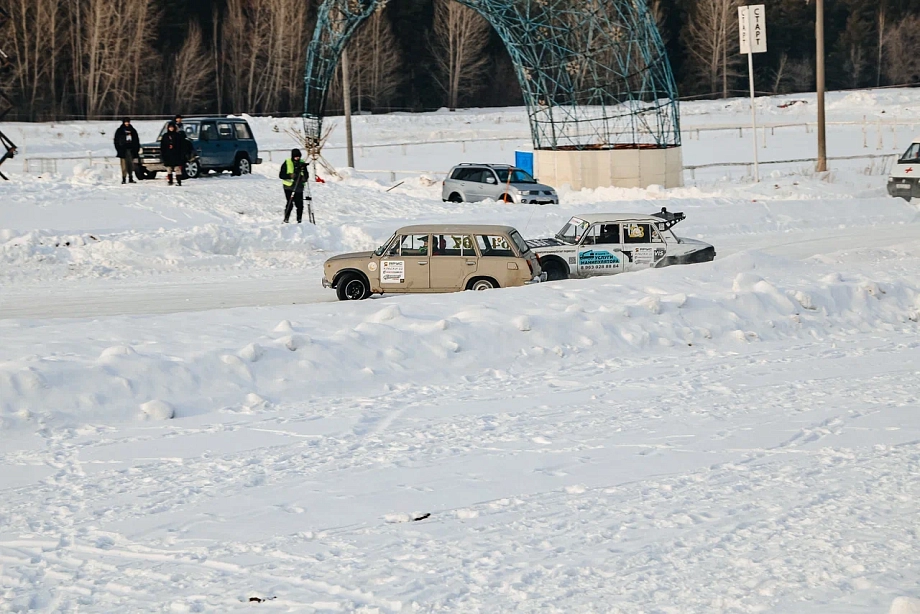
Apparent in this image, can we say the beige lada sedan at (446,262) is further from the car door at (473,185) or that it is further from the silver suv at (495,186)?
the car door at (473,185)

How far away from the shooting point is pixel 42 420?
9.90 meters

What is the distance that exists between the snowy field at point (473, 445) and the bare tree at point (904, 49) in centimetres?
8125

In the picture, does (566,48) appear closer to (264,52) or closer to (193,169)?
(193,169)

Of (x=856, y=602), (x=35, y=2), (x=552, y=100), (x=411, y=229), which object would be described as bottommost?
(x=856, y=602)

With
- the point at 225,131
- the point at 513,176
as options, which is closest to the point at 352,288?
the point at 513,176

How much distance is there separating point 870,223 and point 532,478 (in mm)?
20383

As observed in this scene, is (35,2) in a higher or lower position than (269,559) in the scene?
higher

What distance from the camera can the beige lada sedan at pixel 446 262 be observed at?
16.1 metres

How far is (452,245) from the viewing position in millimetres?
16172

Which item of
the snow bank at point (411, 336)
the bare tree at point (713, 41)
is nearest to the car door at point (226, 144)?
the snow bank at point (411, 336)

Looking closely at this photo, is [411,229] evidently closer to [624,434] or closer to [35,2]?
[624,434]

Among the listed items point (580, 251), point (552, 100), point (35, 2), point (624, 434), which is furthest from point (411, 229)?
point (35, 2)

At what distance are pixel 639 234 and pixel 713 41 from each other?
3010 inches

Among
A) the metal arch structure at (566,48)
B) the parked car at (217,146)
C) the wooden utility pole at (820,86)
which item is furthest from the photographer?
the wooden utility pole at (820,86)
